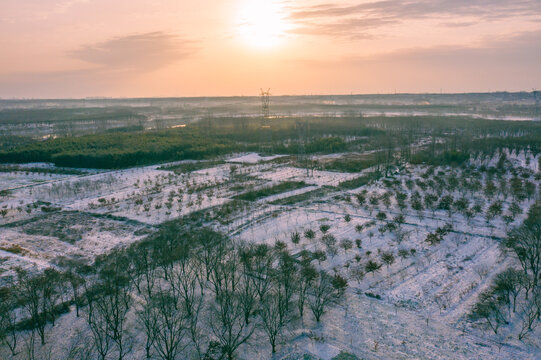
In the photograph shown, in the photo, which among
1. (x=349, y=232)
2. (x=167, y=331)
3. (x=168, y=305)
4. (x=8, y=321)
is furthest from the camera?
(x=349, y=232)

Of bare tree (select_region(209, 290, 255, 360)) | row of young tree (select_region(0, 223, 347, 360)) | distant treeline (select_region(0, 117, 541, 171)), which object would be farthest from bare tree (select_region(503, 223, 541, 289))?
distant treeline (select_region(0, 117, 541, 171))

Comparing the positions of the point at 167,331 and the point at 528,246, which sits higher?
the point at 528,246

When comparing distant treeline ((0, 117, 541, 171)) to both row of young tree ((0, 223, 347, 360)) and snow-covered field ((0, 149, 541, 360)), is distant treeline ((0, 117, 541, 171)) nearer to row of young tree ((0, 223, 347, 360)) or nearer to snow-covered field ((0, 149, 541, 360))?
snow-covered field ((0, 149, 541, 360))

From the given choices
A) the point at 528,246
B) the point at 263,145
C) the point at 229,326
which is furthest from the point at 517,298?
the point at 263,145

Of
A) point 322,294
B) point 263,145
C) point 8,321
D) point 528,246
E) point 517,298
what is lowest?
point 517,298

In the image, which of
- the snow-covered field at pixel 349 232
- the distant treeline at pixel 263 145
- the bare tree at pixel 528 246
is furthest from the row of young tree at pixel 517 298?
the distant treeline at pixel 263 145

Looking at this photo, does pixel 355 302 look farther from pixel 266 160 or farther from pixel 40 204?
pixel 266 160

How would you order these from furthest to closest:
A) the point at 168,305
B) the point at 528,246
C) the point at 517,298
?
the point at 528,246 < the point at 517,298 < the point at 168,305

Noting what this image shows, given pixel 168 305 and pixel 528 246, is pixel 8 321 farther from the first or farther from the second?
pixel 528 246
